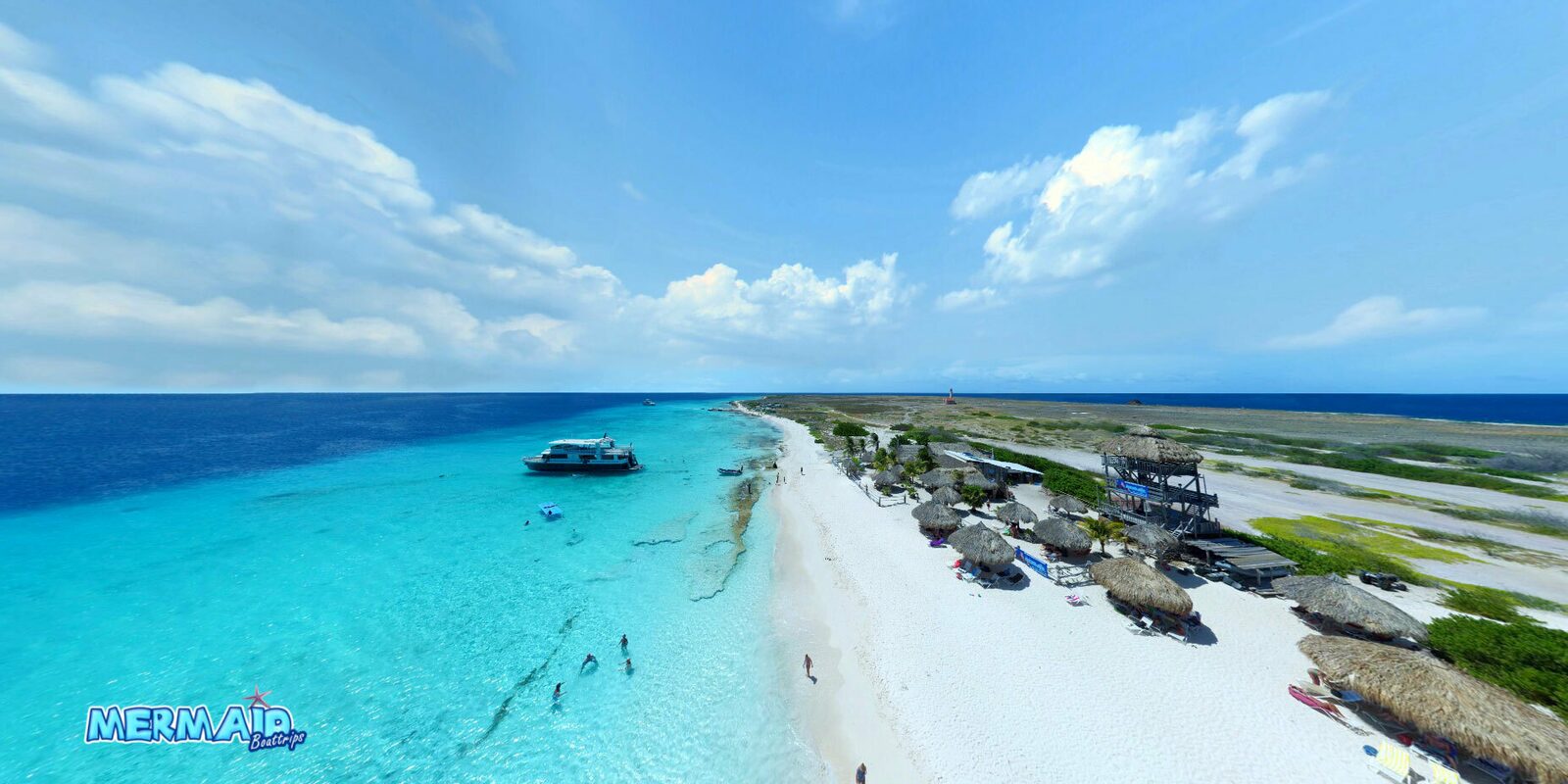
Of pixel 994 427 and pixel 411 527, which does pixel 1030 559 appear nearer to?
pixel 411 527

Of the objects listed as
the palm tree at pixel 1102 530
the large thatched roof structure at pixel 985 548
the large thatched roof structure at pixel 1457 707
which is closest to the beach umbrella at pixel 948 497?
the large thatched roof structure at pixel 985 548

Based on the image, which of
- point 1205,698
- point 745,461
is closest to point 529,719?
point 1205,698

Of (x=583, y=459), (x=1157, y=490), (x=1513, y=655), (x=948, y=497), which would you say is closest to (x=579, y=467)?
(x=583, y=459)

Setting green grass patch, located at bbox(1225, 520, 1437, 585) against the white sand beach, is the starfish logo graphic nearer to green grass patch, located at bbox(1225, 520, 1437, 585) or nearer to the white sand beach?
the white sand beach

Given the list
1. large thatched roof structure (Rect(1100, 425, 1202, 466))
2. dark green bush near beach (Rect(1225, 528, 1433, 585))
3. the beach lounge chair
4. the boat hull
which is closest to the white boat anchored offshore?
the boat hull

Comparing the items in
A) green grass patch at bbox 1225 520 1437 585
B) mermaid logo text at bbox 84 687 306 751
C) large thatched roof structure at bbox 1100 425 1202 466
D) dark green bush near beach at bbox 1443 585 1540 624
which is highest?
large thatched roof structure at bbox 1100 425 1202 466
